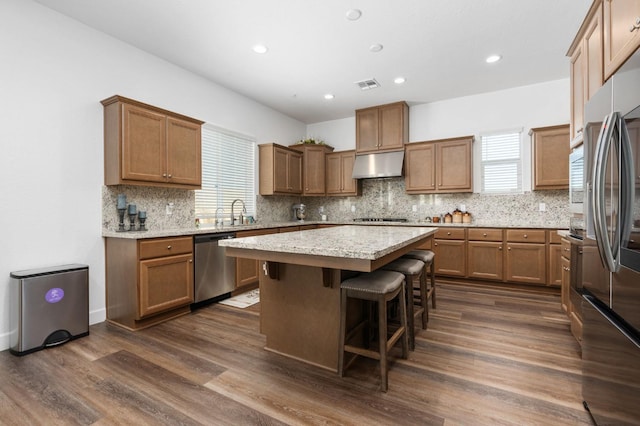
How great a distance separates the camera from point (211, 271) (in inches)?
144

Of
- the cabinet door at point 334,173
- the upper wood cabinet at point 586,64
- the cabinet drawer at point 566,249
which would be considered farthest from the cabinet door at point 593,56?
the cabinet door at point 334,173

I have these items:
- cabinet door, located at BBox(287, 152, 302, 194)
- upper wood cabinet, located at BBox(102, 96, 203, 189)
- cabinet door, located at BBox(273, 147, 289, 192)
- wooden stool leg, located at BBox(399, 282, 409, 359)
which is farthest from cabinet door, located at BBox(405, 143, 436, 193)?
upper wood cabinet, located at BBox(102, 96, 203, 189)

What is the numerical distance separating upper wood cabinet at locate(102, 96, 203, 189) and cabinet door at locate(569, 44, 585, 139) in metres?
3.86

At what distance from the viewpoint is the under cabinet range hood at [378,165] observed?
17.4 ft

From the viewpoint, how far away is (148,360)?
2334mm

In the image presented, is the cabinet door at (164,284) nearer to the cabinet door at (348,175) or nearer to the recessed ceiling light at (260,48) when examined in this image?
the recessed ceiling light at (260,48)

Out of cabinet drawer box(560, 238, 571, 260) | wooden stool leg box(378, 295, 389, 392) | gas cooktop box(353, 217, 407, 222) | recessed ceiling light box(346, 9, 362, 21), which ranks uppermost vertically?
recessed ceiling light box(346, 9, 362, 21)

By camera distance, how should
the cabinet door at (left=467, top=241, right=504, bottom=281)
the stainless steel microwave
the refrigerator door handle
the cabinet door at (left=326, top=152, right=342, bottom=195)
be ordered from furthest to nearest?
the cabinet door at (left=326, top=152, right=342, bottom=195), the cabinet door at (left=467, top=241, right=504, bottom=281), the stainless steel microwave, the refrigerator door handle

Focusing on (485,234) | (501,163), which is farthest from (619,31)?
(501,163)

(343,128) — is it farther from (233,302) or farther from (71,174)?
(71,174)

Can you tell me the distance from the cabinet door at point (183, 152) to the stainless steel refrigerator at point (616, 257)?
3.66 m

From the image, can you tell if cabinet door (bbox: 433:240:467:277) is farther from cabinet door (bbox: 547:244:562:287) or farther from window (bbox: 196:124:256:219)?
window (bbox: 196:124:256:219)

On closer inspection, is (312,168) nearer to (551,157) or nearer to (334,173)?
(334,173)

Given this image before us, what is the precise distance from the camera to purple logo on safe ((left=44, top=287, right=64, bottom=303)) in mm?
2584
